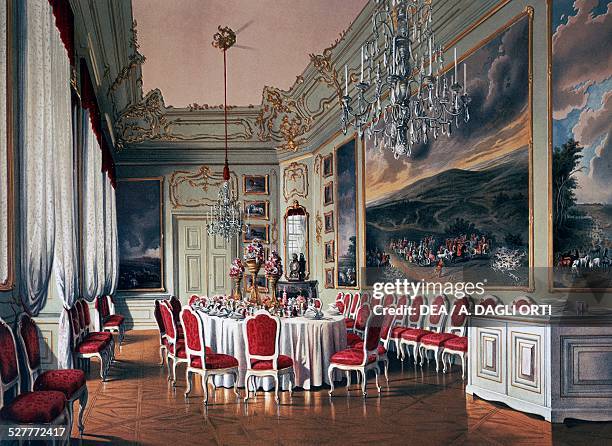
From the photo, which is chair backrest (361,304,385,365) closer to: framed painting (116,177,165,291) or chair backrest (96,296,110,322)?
chair backrest (96,296,110,322)

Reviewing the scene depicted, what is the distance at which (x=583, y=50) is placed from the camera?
582cm

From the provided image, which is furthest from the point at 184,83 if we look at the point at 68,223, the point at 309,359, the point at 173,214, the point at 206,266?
the point at 309,359

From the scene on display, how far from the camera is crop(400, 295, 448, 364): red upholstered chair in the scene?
8211 millimetres

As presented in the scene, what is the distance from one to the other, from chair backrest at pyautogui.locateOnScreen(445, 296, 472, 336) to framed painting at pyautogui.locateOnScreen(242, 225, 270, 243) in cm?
698

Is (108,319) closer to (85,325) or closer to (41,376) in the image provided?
(85,325)

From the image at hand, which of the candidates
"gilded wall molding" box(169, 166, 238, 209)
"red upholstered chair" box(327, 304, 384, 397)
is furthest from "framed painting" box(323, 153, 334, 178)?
"red upholstered chair" box(327, 304, 384, 397)

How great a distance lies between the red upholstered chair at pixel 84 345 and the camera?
7.15m

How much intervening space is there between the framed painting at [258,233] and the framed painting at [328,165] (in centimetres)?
250

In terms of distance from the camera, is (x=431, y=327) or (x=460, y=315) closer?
(x=460, y=315)

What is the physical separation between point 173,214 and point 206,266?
4.65ft

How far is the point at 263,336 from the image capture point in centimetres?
636

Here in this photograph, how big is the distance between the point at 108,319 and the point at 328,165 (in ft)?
16.8

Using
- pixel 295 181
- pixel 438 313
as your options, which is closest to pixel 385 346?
pixel 438 313


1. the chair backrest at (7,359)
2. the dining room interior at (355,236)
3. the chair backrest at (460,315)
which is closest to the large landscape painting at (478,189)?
the dining room interior at (355,236)
